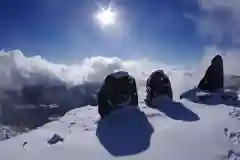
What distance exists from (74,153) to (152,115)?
10387 millimetres

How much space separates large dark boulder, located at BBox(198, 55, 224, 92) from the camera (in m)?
42.5

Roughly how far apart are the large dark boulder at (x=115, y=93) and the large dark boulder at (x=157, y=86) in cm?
629

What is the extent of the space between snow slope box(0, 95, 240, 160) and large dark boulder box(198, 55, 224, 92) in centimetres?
1007

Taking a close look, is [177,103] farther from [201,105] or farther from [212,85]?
[212,85]

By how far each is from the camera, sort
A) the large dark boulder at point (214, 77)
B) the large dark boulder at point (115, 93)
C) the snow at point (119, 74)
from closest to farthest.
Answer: the large dark boulder at point (115, 93), the snow at point (119, 74), the large dark boulder at point (214, 77)

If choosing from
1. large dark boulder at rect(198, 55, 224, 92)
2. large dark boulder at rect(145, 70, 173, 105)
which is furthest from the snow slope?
large dark boulder at rect(198, 55, 224, 92)

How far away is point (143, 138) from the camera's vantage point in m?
23.8

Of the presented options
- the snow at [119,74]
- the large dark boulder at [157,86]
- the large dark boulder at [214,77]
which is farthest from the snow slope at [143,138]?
the large dark boulder at [214,77]

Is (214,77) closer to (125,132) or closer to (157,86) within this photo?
(157,86)

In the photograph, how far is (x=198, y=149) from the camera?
20391 millimetres

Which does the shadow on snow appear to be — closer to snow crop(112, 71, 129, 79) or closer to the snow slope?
the snow slope

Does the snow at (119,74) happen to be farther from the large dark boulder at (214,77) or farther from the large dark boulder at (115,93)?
the large dark boulder at (214,77)

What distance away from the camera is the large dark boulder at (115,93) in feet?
98.8

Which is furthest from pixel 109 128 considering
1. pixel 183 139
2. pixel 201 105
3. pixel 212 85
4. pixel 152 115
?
pixel 212 85
